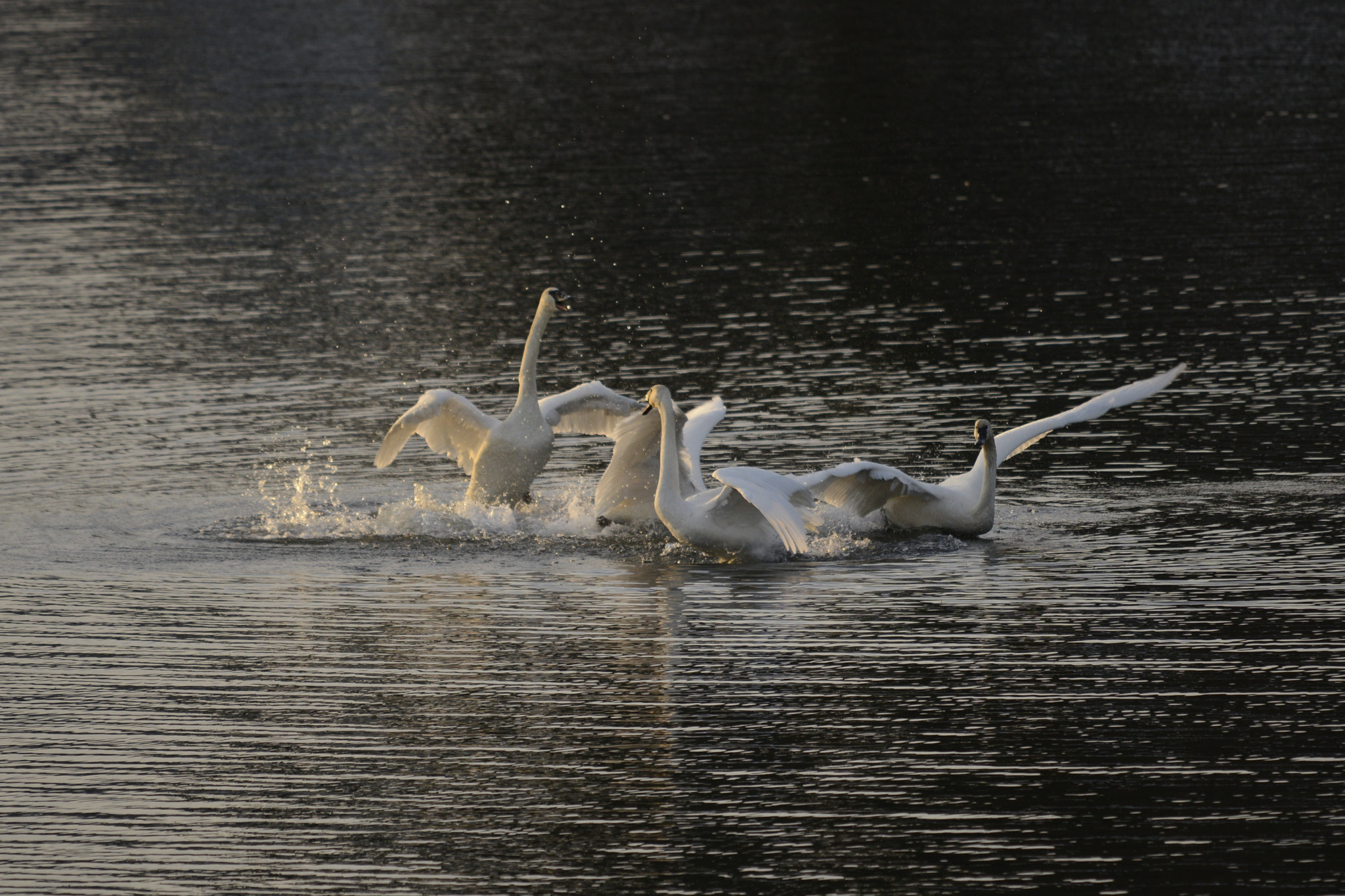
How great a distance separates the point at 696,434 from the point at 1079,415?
3.01 metres

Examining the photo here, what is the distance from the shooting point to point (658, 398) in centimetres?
1488

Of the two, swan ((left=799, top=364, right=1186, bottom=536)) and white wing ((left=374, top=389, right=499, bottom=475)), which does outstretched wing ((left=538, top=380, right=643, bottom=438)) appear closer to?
white wing ((left=374, top=389, right=499, bottom=475))

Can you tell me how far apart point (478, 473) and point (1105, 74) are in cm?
2803

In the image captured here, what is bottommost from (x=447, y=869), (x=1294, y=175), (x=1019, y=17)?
(x=447, y=869)

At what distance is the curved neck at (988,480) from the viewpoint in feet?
47.1

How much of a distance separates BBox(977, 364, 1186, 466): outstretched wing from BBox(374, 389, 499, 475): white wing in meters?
4.08

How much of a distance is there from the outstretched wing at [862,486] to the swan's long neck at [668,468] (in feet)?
3.07

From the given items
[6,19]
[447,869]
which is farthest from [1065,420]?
[6,19]

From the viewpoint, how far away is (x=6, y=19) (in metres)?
59.5

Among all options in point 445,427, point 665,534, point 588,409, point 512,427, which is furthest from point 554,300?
point 665,534

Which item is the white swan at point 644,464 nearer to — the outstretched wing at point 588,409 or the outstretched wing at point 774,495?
the outstretched wing at point 588,409

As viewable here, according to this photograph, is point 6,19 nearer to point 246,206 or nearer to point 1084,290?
point 246,206

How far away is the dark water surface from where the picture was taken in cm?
955

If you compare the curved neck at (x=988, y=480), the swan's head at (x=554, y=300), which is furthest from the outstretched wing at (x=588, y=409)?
the curved neck at (x=988, y=480)
